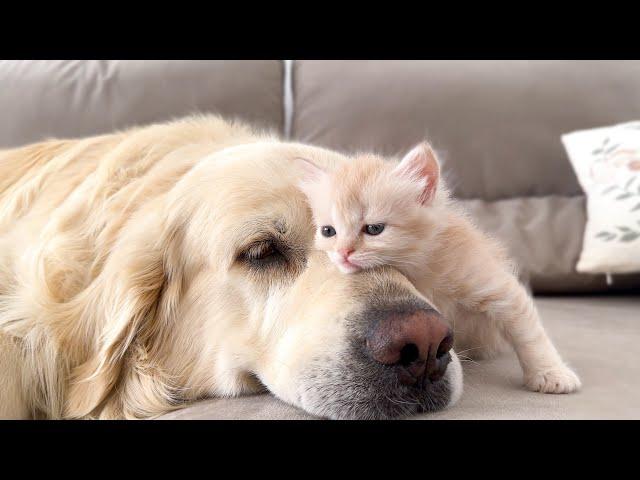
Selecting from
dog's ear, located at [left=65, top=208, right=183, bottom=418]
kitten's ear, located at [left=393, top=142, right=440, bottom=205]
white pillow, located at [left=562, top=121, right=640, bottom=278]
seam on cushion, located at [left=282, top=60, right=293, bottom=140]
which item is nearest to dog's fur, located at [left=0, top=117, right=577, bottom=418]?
dog's ear, located at [left=65, top=208, right=183, bottom=418]

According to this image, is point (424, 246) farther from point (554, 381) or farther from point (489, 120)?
point (489, 120)

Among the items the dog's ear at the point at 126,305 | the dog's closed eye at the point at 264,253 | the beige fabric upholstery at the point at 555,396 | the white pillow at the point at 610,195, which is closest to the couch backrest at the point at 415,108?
the white pillow at the point at 610,195

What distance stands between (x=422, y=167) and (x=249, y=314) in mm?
498

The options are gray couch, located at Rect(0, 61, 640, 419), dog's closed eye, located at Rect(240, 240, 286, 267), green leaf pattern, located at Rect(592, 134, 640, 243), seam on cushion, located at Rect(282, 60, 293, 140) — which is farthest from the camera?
seam on cushion, located at Rect(282, 60, 293, 140)

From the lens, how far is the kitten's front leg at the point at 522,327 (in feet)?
4.30

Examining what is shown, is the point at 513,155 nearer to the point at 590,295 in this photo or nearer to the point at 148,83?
the point at 590,295

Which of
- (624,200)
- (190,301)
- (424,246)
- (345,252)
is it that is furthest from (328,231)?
(624,200)

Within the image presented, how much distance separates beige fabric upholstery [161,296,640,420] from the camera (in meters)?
1.16

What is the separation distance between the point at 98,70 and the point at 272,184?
5.77ft

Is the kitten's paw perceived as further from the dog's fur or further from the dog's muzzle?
the dog's muzzle

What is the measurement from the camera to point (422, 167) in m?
1.28

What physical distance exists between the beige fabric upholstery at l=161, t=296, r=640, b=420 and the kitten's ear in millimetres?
415

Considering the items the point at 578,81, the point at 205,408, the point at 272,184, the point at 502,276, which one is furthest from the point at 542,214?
the point at 205,408

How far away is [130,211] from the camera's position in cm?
168
